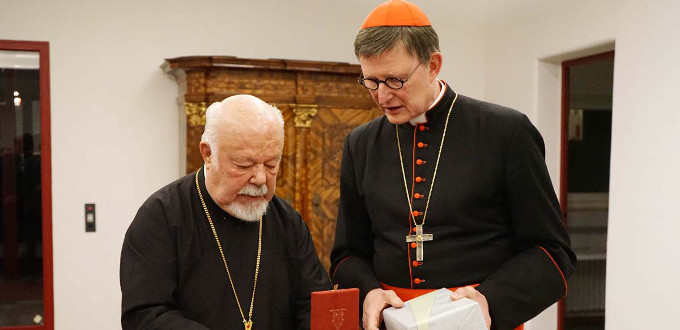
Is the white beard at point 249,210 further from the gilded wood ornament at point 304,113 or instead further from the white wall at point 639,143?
the gilded wood ornament at point 304,113

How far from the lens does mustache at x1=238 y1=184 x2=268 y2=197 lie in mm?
1703

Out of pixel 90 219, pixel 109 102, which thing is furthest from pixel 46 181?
pixel 109 102

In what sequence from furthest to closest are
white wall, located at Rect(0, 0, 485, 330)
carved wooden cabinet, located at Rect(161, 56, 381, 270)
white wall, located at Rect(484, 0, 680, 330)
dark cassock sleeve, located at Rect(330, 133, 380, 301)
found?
white wall, located at Rect(0, 0, 485, 330) < carved wooden cabinet, located at Rect(161, 56, 381, 270) < white wall, located at Rect(484, 0, 680, 330) < dark cassock sleeve, located at Rect(330, 133, 380, 301)

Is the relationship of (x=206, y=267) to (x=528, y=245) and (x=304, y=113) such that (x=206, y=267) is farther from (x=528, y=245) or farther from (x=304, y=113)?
(x=304, y=113)

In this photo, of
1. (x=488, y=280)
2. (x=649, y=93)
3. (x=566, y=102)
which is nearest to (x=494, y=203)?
(x=488, y=280)

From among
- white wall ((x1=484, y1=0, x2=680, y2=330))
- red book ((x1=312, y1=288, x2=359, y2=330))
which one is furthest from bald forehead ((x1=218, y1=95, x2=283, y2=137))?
white wall ((x1=484, y1=0, x2=680, y2=330))

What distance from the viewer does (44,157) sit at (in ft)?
16.6

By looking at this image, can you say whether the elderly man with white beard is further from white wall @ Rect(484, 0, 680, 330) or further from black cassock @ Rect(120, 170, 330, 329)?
white wall @ Rect(484, 0, 680, 330)

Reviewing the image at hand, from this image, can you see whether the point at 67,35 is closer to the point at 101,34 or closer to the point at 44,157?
the point at 101,34

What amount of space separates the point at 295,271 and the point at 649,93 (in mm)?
2853

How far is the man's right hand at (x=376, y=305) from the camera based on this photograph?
5.52ft

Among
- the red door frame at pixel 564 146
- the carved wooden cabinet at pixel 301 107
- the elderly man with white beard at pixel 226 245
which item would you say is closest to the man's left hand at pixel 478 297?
the elderly man with white beard at pixel 226 245

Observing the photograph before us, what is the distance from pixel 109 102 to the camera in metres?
5.16

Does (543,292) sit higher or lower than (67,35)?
lower
